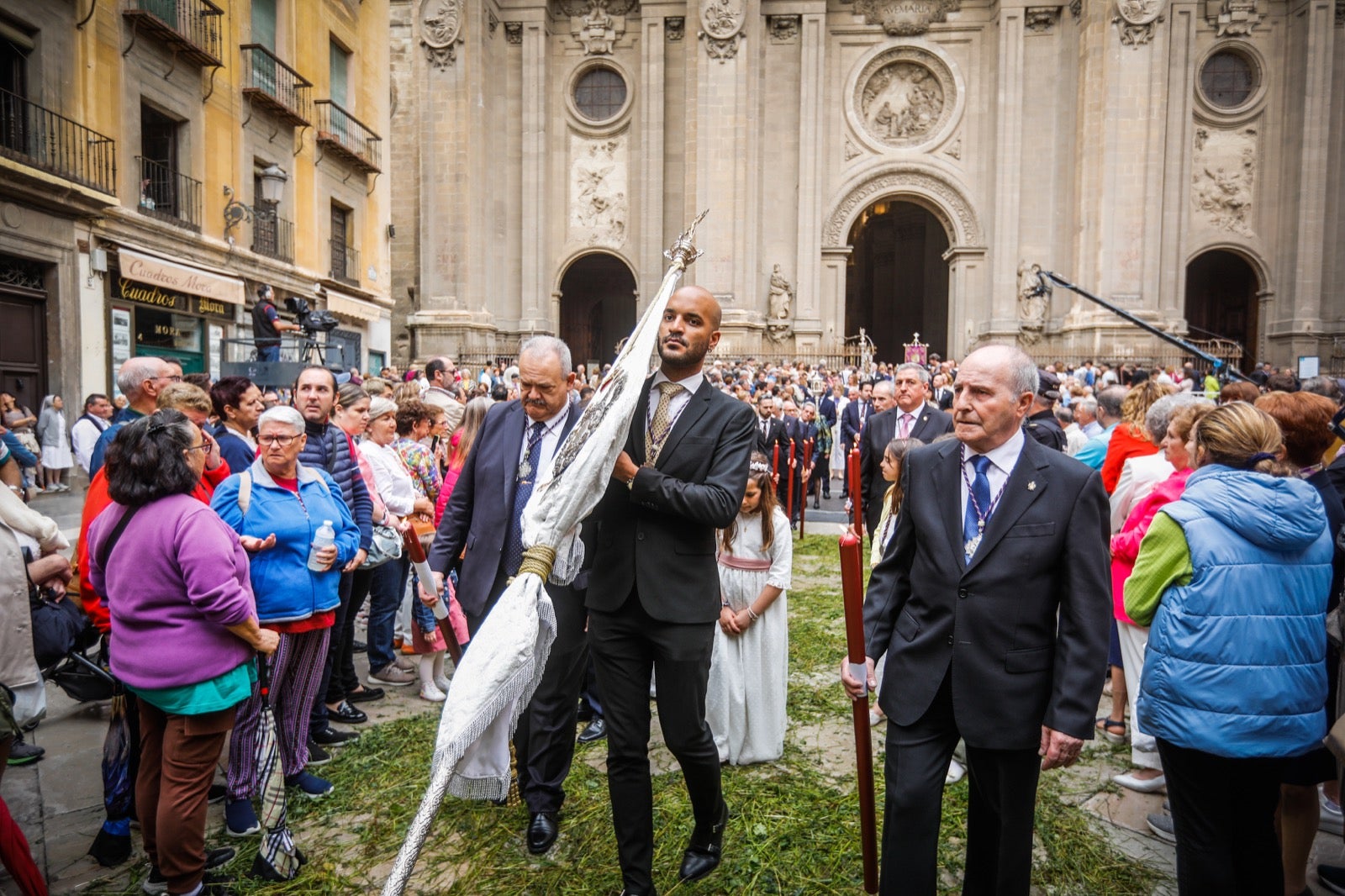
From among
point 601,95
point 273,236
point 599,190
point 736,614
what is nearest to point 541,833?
point 736,614

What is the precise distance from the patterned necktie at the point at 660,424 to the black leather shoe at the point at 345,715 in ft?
10.4

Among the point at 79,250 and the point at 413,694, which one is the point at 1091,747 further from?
the point at 79,250

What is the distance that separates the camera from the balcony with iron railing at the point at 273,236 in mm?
17406

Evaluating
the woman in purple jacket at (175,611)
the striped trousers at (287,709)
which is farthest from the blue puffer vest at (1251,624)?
the striped trousers at (287,709)

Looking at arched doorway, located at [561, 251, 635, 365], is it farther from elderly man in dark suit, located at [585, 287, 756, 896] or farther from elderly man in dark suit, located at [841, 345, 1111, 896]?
elderly man in dark suit, located at [841, 345, 1111, 896]

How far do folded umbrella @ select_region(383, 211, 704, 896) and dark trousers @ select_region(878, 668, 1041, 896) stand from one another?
1.30 meters

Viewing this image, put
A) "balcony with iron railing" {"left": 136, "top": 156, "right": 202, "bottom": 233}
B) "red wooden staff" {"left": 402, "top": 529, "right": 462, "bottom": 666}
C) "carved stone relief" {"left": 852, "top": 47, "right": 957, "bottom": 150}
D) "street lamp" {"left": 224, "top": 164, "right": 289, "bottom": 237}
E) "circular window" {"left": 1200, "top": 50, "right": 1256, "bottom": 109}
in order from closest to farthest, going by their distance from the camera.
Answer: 1. "red wooden staff" {"left": 402, "top": 529, "right": 462, "bottom": 666}
2. "street lamp" {"left": 224, "top": 164, "right": 289, "bottom": 237}
3. "balcony with iron railing" {"left": 136, "top": 156, "right": 202, "bottom": 233}
4. "circular window" {"left": 1200, "top": 50, "right": 1256, "bottom": 109}
5. "carved stone relief" {"left": 852, "top": 47, "right": 957, "bottom": 150}

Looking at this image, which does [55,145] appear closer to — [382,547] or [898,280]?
[382,547]

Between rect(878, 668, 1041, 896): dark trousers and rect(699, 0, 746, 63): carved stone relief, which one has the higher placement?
rect(699, 0, 746, 63): carved stone relief

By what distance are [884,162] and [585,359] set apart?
14.5 metres

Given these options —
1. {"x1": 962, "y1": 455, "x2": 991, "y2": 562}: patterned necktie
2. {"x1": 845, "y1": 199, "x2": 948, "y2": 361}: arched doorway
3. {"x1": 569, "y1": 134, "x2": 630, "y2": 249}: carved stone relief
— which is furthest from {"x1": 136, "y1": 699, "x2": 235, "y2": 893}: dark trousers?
{"x1": 845, "y1": 199, "x2": 948, "y2": 361}: arched doorway

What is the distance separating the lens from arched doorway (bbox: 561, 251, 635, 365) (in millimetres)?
33875

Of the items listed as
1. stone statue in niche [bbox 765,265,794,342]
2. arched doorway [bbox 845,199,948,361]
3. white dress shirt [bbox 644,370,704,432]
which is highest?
arched doorway [bbox 845,199,948,361]

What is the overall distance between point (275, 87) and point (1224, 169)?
91.5 ft
